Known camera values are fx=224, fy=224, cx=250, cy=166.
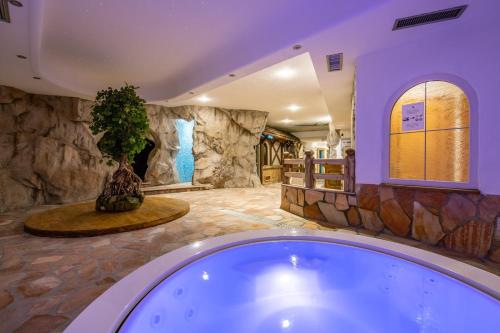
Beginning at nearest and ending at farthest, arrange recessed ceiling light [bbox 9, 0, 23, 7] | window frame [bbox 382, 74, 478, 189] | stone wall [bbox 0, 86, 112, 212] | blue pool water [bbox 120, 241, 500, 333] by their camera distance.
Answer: blue pool water [bbox 120, 241, 500, 333], recessed ceiling light [bbox 9, 0, 23, 7], window frame [bbox 382, 74, 478, 189], stone wall [bbox 0, 86, 112, 212]

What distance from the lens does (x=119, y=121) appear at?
15.1 feet

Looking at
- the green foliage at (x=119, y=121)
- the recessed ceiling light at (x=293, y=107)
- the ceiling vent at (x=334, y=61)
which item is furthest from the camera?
the recessed ceiling light at (x=293, y=107)

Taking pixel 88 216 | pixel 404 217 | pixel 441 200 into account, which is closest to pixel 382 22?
pixel 441 200

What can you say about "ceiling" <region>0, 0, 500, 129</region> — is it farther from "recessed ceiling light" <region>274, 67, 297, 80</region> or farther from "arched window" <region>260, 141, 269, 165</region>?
"arched window" <region>260, 141, 269, 165</region>

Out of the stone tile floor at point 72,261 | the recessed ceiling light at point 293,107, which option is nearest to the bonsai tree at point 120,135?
the stone tile floor at point 72,261

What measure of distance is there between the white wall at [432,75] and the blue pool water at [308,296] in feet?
6.47

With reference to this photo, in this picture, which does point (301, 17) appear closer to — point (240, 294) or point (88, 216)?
point (240, 294)

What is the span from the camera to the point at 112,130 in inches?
185

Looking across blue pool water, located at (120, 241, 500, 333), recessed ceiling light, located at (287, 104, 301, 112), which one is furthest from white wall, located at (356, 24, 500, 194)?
recessed ceiling light, located at (287, 104, 301, 112)

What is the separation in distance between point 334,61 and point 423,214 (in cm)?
302

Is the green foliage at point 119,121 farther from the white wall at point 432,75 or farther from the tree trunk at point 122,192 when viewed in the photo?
the white wall at point 432,75

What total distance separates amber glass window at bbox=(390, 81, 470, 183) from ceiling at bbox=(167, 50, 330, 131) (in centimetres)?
221

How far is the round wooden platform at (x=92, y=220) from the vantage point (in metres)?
3.58

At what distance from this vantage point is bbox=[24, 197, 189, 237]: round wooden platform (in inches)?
141
